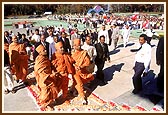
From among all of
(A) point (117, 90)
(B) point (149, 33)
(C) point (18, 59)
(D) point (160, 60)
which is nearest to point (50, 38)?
(C) point (18, 59)

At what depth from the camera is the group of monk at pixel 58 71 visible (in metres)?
5.04

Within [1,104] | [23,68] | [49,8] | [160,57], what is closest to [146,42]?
[160,57]

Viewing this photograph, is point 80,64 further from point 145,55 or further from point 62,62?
point 145,55

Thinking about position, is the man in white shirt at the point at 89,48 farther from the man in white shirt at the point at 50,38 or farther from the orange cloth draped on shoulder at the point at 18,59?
the orange cloth draped on shoulder at the point at 18,59

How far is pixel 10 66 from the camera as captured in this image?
5.86 meters

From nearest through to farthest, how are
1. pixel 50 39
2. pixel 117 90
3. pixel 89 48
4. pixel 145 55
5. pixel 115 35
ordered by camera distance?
pixel 145 55 → pixel 89 48 → pixel 117 90 → pixel 50 39 → pixel 115 35

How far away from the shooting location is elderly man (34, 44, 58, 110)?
5.02 metres

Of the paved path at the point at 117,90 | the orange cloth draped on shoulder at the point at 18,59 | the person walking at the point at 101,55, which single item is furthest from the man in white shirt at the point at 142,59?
the orange cloth draped on shoulder at the point at 18,59

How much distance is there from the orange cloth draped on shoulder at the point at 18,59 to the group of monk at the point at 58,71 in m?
0.99

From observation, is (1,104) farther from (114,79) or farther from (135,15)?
(135,15)

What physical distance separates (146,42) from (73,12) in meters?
1.71

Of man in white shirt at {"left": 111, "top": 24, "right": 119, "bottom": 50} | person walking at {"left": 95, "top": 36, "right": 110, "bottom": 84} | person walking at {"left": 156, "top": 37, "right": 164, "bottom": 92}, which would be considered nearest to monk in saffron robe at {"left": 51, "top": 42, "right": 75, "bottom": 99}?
person walking at {"left": 95, "top": 36, "right": 110, "bottom": 84}

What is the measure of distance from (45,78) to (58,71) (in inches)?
12.3

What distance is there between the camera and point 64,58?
521 cm
